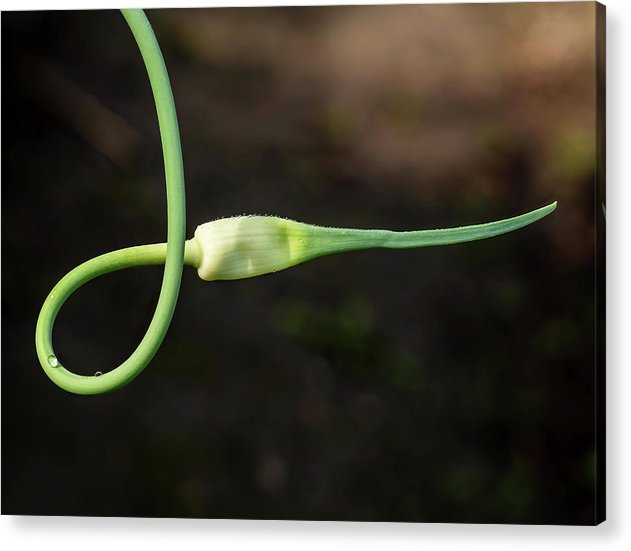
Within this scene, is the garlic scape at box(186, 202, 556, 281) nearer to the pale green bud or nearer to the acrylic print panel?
the pale green bud

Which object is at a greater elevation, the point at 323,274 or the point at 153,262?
the point at 323,274

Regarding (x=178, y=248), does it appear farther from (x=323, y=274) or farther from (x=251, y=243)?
(x=323, y=274)

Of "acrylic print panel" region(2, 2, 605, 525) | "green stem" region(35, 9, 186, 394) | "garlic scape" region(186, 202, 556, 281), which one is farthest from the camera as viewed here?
"acrylic print panel" region(2, 2, 605, 525)

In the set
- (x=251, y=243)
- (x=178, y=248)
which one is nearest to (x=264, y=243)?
(x=251, y=243)

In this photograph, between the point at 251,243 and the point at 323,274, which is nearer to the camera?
the point at 251,243

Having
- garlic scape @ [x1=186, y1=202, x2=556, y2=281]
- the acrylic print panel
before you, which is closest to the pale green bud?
garlic scape @ [x1=186, y1=202, x2=556, y2=281]

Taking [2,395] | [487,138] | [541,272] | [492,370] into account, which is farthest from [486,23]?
[2,395]

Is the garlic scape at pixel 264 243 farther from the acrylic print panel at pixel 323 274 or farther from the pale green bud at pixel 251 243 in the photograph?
the acrylic print panel at pixel 323 274
